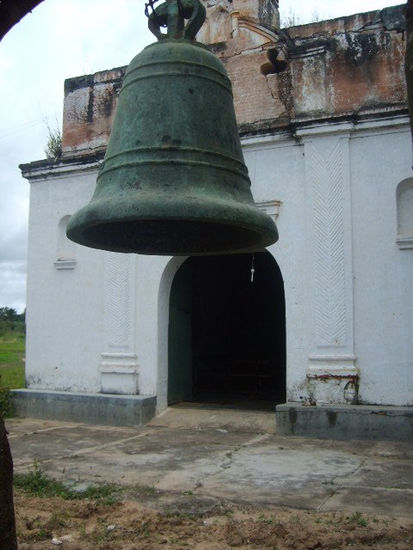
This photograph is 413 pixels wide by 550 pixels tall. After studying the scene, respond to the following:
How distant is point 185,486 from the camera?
16.5 feet

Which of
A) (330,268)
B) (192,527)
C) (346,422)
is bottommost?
(192,527)

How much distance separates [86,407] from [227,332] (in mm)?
5160

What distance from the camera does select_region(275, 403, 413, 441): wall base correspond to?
275 inches

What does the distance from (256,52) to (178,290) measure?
11.5ft

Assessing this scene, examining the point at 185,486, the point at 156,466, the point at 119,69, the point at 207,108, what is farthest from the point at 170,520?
the point at 119,69

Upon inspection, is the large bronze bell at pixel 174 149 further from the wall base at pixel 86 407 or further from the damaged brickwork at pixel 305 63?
the wall base at pixel 86 407

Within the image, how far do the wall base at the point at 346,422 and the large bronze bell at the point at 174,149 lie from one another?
14.5 feet

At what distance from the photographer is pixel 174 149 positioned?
9.18ft

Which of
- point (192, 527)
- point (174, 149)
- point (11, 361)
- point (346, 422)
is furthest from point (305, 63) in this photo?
point (11, 361)

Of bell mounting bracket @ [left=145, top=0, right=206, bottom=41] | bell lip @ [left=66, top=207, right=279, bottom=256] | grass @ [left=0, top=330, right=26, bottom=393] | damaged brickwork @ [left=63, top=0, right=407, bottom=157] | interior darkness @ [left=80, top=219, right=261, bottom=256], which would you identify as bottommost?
grass @ [left=0, top=330, right=26, bottom=393]

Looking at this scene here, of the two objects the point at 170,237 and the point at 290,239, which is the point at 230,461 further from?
the point at 170,237

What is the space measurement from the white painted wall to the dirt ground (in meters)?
3.36

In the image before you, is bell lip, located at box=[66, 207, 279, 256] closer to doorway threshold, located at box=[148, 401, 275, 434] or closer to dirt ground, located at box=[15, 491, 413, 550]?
dirt ground, located at box=[15, 491, 413, 550]

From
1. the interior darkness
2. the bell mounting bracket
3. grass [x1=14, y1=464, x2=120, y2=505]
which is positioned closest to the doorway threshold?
grass [x1=14, y1=464, x2=120, y2=505]
